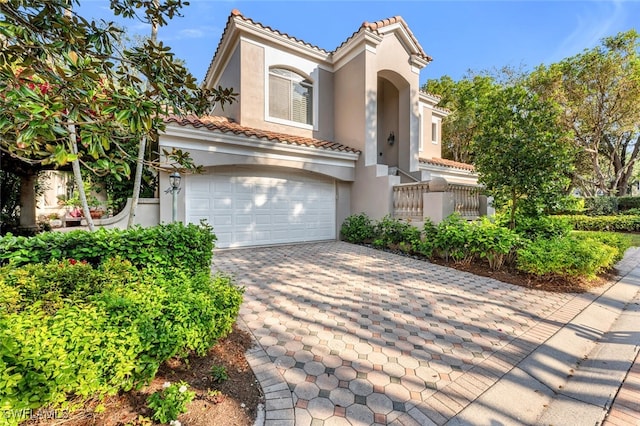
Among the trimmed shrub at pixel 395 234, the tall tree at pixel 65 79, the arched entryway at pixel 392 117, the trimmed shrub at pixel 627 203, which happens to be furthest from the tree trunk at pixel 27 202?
the trimmed shrub at pixel 627 203

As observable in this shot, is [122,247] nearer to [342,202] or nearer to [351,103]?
[342,202]

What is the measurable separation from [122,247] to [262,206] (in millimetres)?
5477

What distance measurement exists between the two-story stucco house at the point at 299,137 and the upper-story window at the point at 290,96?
4cm

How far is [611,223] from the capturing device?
47.7 feet

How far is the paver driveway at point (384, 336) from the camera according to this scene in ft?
7.51

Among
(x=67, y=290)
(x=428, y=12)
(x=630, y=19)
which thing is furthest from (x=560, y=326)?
(x=630, y=19)

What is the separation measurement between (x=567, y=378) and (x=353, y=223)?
25.1 ft

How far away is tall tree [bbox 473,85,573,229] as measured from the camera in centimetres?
666

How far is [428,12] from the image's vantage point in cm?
872

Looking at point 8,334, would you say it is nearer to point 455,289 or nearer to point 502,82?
point 455,289

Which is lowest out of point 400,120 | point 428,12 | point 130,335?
point 130,335

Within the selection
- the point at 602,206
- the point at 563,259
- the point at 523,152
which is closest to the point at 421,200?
the point at 523,152

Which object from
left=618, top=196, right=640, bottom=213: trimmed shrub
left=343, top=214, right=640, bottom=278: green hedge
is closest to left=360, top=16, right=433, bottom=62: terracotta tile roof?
left=343, top=214, right=640, bottom=278: green hedge

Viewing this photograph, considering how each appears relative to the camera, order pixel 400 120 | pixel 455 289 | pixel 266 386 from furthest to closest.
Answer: pixel 400 120, pixel 455 289, pixel 266 386
